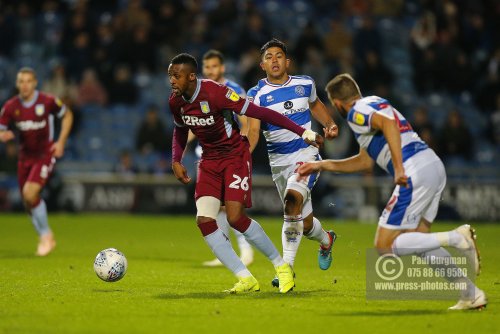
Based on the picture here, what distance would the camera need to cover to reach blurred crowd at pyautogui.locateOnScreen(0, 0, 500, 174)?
2316cm

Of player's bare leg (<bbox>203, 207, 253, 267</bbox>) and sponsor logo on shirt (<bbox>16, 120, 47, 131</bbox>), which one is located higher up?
Answer: sponsor logo on shirt (<bbox>16, 120, 47, 131</bbox>)

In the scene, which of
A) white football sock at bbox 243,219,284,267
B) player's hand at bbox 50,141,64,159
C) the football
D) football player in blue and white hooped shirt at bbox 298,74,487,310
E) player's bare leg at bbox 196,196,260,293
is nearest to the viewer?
football player in blue and white hooped shirt at bbox 298,74,487,310

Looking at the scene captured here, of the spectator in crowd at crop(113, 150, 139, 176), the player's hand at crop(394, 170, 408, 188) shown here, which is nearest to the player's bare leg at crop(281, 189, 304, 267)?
the player's hand at crop(394, 170, 408, 188)

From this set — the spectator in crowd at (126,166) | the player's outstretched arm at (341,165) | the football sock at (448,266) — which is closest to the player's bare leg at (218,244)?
the player's outstretched arm at (341,165)

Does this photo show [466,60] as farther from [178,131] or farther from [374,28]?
[178,131]

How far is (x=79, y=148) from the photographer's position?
81.0 feet

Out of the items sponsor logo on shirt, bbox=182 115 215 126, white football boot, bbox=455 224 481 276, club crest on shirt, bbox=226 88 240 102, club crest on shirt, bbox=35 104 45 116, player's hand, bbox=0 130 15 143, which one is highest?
club crest on shirt, bbox=226 88 240 102

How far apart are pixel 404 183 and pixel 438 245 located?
606 millimetres

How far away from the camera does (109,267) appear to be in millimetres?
10242

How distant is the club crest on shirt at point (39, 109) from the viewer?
48.2 ft

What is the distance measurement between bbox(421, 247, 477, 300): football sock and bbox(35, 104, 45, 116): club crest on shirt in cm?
801

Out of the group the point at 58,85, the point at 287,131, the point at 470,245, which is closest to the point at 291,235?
the point at 287,131

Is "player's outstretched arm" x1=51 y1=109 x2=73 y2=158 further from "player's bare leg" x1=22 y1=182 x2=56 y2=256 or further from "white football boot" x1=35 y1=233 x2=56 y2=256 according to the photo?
"white football boot" x1=35 y1=233 x2=56 y2=256

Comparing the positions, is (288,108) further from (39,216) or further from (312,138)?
(39,216)
